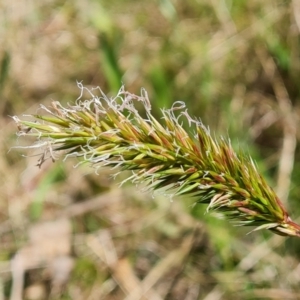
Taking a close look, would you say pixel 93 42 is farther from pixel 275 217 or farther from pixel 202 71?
pixel 275 217

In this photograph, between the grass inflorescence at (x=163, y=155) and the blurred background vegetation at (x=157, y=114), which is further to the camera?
the blurred background vegetation at (x=157, y=114)

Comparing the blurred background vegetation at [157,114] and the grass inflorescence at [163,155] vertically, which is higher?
the grass inflorescence at [163,155]

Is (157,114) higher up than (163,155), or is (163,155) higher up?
(163,155)

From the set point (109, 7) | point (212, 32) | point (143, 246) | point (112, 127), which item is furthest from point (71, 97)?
point (112, 127)

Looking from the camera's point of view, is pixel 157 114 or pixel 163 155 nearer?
pixel 163 155

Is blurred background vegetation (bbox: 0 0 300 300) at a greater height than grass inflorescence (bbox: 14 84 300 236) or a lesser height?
lesser

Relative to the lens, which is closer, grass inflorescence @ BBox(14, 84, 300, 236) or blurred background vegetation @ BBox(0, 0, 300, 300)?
grass inflorescence @ BBox(14, 84, 300, 236)
